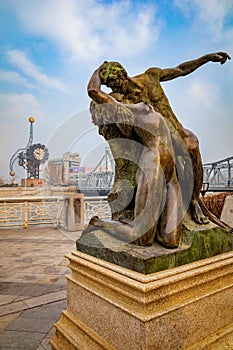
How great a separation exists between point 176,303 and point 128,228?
0.55 metres

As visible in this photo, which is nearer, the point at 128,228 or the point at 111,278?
the point at 111,278

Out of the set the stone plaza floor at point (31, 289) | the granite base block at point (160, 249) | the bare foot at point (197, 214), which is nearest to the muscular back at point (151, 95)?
the bare foot at point (197, 214)

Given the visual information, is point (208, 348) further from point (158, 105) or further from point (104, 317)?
point (158, 105)

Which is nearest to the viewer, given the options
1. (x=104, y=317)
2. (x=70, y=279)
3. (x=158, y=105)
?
(x=104, y=317)

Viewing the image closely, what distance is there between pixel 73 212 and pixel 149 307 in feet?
20.6

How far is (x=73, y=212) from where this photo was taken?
7.54 m

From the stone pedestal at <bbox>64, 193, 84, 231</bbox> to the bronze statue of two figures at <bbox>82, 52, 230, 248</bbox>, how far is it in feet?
18.0

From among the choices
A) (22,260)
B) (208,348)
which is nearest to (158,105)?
(208,348)

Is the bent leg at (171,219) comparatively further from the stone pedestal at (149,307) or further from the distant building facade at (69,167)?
the distant building facade at (69,167)

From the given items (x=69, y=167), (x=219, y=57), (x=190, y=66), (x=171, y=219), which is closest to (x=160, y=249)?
(x=171, y=219)

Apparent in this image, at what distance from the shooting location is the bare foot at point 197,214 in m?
2.06

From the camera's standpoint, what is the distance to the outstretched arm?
233cm

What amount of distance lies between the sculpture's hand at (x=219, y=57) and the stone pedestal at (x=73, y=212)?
586 cm

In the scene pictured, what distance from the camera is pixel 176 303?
157 cm
